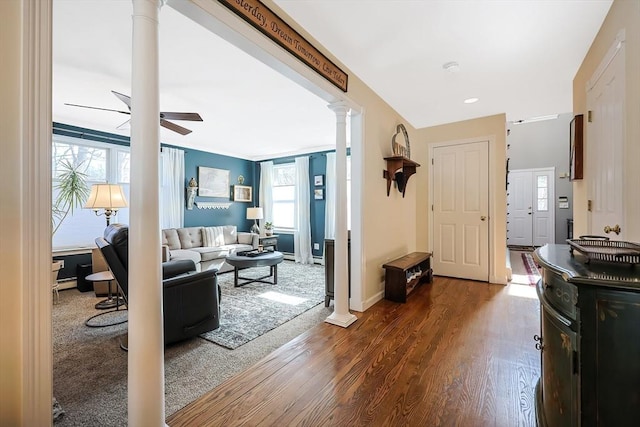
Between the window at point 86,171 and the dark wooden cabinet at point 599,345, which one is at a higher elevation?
the window at point 86,171

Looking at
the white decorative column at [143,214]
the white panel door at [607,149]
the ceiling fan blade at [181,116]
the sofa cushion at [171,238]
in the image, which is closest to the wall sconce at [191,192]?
the sofa cushion at [171,238]

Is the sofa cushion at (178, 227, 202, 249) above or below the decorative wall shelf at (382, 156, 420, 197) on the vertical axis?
below

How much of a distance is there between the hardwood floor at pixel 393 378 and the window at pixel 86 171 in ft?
13.4

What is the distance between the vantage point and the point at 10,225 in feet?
3.02

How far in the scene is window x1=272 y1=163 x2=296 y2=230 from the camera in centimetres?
676

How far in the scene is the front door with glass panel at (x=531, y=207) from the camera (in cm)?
773

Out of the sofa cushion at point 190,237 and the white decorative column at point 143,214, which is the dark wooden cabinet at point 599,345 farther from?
the sofa cushion at point 190,237

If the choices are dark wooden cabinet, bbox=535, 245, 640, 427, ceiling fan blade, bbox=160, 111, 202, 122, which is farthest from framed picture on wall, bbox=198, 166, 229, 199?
dark wooden cabinet, bbox=535, 245, 640, 427

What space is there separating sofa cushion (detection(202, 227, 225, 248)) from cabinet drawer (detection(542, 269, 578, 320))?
5.33 metres

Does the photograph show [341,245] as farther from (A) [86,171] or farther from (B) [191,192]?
(A) [86,171]

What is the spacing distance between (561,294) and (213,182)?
20.7ft

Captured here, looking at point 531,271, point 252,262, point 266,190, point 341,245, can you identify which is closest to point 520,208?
point 531,271

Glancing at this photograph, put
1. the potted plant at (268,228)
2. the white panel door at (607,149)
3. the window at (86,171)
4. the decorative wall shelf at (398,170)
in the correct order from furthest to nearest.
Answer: the potted plant at (268,228) < the window at (86,171) < the decorative wall shelf at (398,170) < the white panel door at (607,149)

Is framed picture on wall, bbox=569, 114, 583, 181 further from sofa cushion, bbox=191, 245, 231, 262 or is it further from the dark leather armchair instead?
→ sofa cushion, bbox=191, 245, 231, 262
